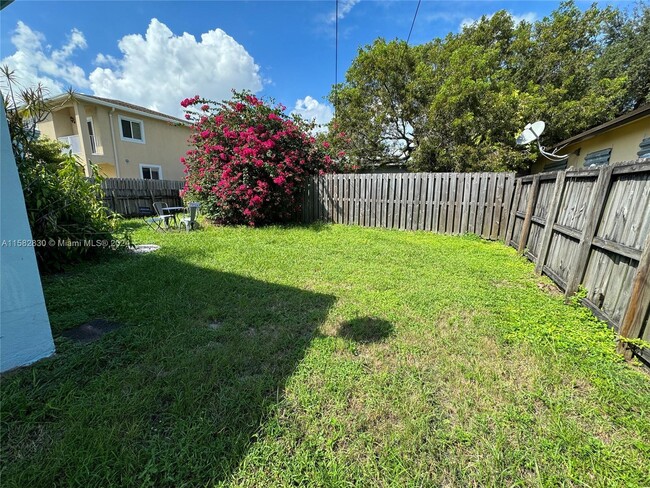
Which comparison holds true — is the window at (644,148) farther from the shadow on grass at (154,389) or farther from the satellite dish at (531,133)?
the shadow on grass at (154,389)

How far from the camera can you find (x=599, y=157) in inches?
310

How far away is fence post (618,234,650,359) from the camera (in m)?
1.98

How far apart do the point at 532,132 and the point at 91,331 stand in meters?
11.0

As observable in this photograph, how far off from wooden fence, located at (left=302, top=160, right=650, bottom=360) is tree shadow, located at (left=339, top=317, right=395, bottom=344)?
181cm

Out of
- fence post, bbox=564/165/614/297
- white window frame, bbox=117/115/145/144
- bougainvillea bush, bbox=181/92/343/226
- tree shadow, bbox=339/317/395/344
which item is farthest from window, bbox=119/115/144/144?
fence post, bbox=564/165/614/297

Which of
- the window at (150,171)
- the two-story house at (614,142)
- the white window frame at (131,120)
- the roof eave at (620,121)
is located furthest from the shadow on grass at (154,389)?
the window at (150,171)

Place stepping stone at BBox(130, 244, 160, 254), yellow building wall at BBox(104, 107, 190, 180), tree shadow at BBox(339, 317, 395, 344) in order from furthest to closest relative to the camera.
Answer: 1. yellow building wall at BBox(104, 107, 190, 180)
2. stepping stone at BBox(130, 244, 160, 254)
3. tree shadow at BBox(339, 317, 395, 344)

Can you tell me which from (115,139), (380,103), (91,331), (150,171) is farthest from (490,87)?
(150,171)

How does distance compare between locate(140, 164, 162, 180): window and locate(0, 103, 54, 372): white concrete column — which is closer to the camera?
locate(0, 103, 54, 372): white concrete column

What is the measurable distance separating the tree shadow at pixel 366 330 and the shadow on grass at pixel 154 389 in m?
0.33

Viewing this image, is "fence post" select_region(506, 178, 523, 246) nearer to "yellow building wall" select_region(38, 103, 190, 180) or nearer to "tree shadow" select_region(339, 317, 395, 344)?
"tree shadow" select_region(339, 317, 395, 344)

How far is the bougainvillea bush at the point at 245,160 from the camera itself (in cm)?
755

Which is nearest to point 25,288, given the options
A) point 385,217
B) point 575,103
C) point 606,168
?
point 606,168

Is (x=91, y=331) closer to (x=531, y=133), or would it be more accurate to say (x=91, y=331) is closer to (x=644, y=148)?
(x=644, y=148)
